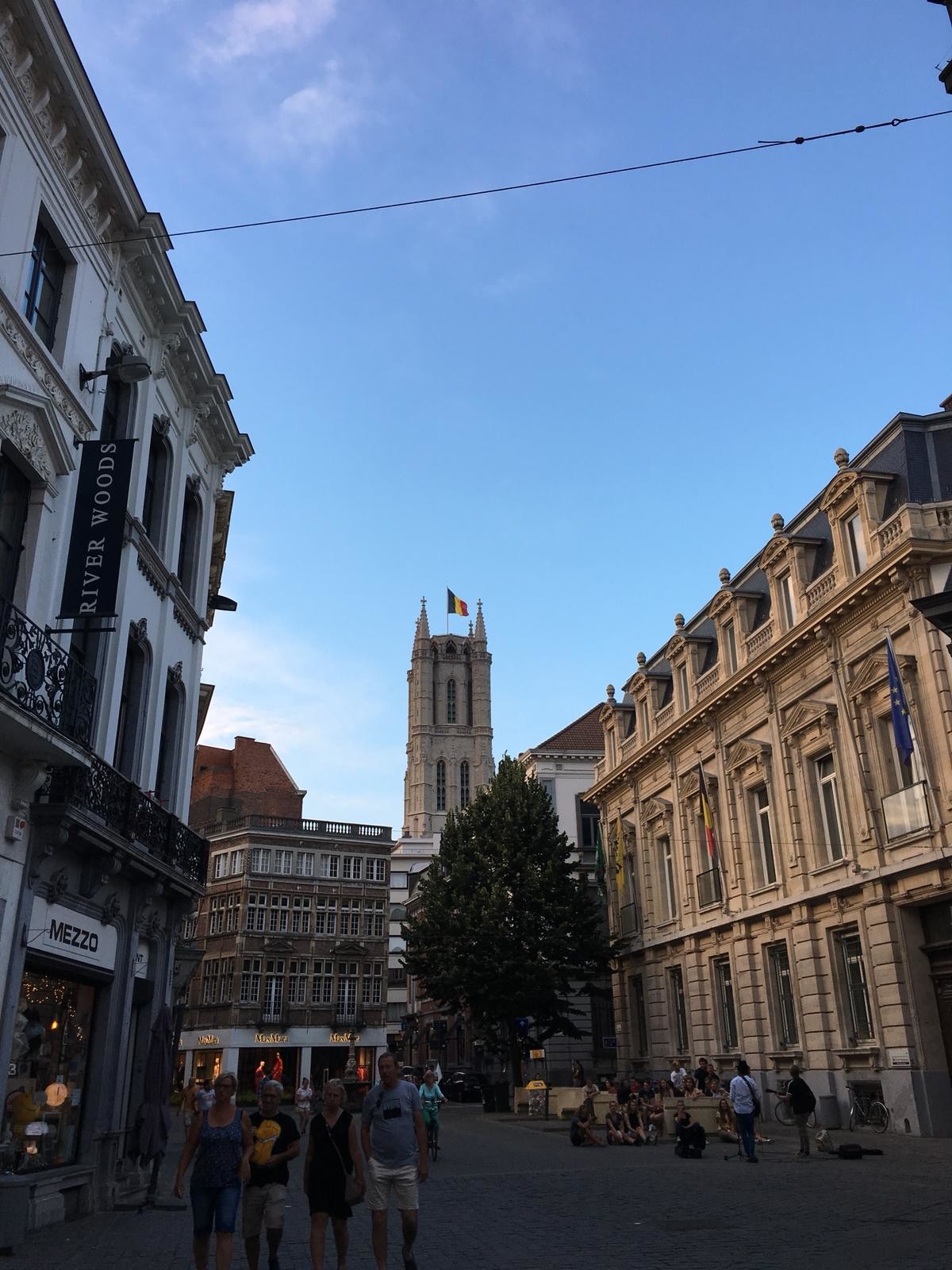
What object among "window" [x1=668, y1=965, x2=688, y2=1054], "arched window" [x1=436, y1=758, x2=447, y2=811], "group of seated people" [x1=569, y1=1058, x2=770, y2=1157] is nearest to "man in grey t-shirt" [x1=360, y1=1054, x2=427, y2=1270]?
"group of seated people" [x1=569, y1=1058, x2=770, y2=1157]

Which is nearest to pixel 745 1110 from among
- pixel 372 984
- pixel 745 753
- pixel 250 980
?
pixel 745 753

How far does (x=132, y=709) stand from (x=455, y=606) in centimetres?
12062

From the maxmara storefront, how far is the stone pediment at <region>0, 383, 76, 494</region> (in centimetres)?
4898

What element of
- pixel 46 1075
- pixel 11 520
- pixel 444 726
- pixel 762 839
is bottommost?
pixel 46 1075

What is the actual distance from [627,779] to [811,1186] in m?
24.3

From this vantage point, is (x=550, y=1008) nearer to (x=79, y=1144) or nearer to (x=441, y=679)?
(x=79, y=1144)

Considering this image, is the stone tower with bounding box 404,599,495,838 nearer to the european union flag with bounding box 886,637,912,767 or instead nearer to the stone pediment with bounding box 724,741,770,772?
the stone pediment with bounding box 724,741,770,772

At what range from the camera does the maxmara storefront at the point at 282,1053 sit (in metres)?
57.2

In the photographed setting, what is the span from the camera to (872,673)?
23.0 metres

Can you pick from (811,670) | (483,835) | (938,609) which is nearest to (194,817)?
(483,835)

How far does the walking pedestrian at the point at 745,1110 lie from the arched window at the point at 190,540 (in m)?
13.4

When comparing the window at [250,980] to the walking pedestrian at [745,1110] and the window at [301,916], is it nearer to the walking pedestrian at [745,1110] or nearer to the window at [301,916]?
the window at [301,916]

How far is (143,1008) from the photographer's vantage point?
16.9 metres

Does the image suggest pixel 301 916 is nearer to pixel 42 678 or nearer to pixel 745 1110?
pixel 745 1110
